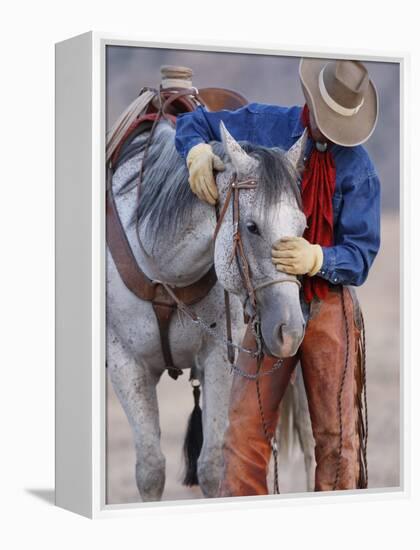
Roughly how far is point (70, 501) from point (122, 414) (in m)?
0.52

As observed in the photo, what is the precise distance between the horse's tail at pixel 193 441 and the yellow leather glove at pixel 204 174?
0.92m

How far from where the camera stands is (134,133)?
288 inches

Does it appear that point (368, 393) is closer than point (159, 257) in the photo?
No

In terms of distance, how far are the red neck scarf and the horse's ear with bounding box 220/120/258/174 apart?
0.39m

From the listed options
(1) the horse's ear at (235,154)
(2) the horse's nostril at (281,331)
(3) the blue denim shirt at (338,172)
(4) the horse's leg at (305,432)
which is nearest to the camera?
(2) the horse's nostril at (281,331)

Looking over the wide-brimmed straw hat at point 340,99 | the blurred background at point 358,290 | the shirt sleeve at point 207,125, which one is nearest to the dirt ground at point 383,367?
the blurred background at point 358,290

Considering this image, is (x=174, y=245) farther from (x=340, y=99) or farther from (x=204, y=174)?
(x=340, y=99)

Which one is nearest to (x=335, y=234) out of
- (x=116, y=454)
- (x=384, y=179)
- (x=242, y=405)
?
(x=384, y=179)

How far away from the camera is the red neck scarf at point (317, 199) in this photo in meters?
7.36

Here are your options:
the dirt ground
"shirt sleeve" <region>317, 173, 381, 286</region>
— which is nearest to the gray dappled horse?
"shirt sleeve" <region>317, 173, 381, 286</region>

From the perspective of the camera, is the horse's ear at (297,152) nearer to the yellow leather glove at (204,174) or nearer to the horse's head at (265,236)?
the horse's head at (265,236)

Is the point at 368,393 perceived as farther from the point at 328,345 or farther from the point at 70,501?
the point at 70,501

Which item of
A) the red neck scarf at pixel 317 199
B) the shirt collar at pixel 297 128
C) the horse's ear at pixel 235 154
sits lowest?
the red neck scarf at pixel 317 199

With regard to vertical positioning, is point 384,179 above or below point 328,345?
above
